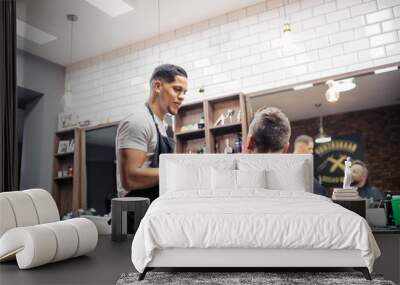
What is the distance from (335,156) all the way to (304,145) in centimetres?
36

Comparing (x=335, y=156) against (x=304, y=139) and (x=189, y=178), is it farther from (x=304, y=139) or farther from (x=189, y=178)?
(x=189, y=178)

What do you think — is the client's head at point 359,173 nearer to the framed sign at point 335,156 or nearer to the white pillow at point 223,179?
the framed sign at point 335,156

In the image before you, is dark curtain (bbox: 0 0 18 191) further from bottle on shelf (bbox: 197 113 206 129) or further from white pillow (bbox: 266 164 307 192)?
white pillow (bbox: 266 164 307 192)

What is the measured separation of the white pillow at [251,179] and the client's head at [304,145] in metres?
0.62

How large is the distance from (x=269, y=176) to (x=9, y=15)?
12.6 ft

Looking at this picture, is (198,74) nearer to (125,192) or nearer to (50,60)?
(125,192)

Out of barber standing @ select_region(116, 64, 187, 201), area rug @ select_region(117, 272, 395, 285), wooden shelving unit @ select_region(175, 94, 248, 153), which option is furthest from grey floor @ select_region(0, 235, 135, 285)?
wooden shelving unit @ select_region(175, 94, 248, 153)

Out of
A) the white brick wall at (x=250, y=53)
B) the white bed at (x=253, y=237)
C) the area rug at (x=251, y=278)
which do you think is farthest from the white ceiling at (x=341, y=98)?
the area rug at (x=251, y=278)

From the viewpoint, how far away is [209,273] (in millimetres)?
2553

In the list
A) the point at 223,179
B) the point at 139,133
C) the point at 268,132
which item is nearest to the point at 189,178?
the point at 223,179

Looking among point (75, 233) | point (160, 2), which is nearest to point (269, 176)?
point (75, 233)

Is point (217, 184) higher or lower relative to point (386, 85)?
lower

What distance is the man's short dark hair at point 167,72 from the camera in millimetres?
4555

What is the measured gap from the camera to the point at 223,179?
3727 mm
